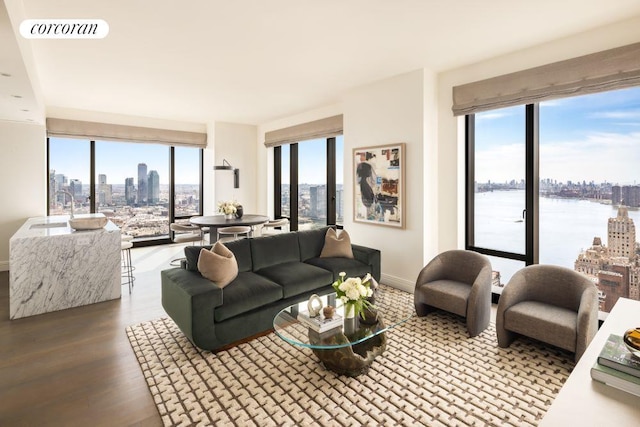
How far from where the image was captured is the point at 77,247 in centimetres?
394

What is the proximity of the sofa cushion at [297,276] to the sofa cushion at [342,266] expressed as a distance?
105mm

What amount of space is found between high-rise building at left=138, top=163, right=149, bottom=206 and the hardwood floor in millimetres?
3526

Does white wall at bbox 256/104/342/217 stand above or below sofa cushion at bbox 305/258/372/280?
above

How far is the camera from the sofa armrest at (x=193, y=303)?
2.72 m

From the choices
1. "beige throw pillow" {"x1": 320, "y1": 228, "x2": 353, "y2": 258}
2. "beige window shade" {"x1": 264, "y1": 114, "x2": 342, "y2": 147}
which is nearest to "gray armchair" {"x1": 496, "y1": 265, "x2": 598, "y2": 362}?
"beige throw pillow" {"x1": 320, "y1": 228, "x2": 353, "y2": 258}

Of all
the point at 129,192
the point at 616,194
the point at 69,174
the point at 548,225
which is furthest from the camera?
the point at 129,192

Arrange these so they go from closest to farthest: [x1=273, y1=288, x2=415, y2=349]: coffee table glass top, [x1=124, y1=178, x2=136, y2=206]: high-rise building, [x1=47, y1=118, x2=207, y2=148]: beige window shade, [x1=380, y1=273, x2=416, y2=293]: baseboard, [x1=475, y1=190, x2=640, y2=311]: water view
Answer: [x1=273, y1=288, x2=415, y2=349]: coffee table glass top → [x1=475, y1=190, x2=640, y2=311]: water view → [x1=380, y1=273, x2=416, y2=293]: baseboard → [x1=47, y1=118, x2=207, y2=148]: beige window shade → [x1=124, y1=178, x2=136, y2=206]: high-rise building

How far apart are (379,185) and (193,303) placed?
9.54ft

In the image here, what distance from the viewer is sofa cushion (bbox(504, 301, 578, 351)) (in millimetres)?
2543

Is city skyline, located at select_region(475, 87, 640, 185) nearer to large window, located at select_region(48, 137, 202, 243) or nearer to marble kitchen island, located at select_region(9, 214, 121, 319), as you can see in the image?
marble kitchen island, located at select_region(9, 214, 121, 319)

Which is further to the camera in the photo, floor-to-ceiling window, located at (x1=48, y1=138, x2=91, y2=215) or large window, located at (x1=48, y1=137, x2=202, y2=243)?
large window, located at (x1=48, y1=137, x2=202, y2=243)

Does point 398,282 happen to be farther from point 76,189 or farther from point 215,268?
point 76,189

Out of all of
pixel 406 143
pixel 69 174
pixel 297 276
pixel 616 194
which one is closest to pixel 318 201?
pixel 406 143

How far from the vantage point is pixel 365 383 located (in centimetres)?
240
